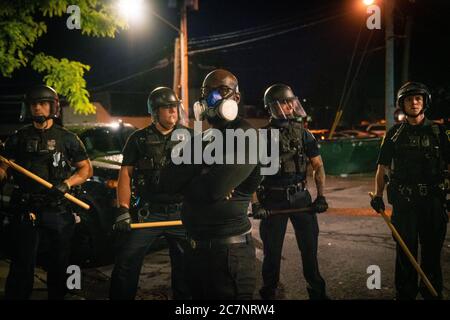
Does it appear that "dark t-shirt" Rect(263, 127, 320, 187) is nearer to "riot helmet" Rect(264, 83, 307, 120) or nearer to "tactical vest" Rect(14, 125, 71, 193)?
"riot helmet" Rect(264, 83, 307, 120)

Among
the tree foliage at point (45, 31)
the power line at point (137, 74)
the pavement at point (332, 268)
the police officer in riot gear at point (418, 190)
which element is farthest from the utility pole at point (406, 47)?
the power line at point (137, 74)

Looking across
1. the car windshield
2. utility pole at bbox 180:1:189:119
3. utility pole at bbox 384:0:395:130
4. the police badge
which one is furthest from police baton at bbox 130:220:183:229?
utility pole at bbox 180:1:189:119

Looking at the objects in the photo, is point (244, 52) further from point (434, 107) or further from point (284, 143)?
point (284, 143)

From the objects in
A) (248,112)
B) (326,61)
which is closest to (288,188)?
(248,112)

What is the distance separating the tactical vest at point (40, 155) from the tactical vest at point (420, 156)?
318 centimetres

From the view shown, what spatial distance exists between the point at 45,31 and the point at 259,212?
464cm

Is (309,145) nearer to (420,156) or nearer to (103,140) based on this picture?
(420,156)

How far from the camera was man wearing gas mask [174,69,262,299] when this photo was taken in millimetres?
2537

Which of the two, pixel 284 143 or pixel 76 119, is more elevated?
pixel 76 119

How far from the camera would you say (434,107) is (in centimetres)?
2159

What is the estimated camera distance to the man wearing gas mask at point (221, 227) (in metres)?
2.54

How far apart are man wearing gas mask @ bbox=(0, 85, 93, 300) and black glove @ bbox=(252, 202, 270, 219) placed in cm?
169

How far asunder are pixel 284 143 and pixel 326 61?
37.2 meters

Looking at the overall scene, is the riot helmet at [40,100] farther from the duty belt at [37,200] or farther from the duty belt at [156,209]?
the duty belt at [156,209]
